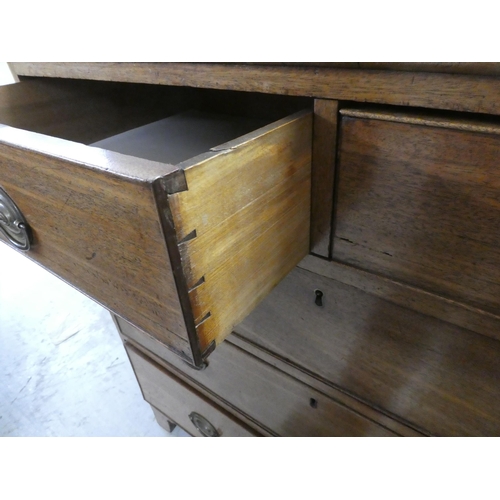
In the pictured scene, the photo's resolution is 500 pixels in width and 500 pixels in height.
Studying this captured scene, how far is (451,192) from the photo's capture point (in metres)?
0.32

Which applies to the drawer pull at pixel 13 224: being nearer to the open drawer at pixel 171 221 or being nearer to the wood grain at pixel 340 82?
the open drawer at pixel 171 221

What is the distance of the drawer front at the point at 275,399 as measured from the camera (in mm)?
559

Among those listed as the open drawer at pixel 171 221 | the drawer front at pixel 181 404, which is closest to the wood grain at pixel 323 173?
the open drawer at pixel 171 221

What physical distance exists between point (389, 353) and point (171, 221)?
1.06 feet

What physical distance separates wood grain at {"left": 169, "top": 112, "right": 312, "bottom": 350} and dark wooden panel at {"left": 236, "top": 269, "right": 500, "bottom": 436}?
0.35ft

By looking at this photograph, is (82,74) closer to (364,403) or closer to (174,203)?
(174,203)

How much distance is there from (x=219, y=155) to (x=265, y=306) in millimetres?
303

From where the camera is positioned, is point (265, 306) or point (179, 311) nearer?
point (179, 311)

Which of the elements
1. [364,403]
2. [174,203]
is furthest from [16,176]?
[364,403]

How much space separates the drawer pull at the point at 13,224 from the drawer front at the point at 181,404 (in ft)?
1.59

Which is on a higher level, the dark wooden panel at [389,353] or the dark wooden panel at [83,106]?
the dark wooden panel at [83,106]

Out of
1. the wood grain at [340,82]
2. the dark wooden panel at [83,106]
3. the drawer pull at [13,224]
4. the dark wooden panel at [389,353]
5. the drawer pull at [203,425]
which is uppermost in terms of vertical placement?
the wood grain at [340,82]

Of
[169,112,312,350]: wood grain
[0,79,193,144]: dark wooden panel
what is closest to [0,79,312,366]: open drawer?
[169,112,312,350]: wood grain

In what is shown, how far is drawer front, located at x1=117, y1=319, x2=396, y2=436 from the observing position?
56 cm
